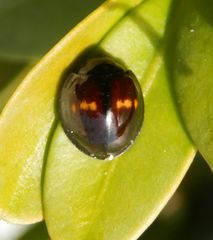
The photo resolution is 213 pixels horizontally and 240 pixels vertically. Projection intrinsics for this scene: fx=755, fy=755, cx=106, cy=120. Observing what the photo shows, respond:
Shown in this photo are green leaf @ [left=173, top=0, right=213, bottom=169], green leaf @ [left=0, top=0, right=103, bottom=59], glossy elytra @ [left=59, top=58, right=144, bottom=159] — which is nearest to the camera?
green leaf @ [left=173, top=0, right=213, bottom=169]

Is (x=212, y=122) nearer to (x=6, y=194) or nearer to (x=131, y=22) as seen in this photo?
(x=131, y=22)

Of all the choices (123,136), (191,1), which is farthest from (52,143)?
(191,1)

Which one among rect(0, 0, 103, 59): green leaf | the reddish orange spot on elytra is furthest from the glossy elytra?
rect(0, 0, 103, 59): green leaf

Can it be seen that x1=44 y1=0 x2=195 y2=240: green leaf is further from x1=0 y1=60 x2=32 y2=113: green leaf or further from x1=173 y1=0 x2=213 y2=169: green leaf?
x1=0 y1=60 x2=32 y2=113: green leaf

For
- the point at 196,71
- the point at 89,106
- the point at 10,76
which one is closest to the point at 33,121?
the point at 89,106

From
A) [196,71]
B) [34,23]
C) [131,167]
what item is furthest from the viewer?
[34,23]

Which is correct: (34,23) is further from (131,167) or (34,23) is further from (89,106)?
(131,167)

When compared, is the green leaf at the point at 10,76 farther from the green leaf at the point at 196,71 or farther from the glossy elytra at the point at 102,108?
the green leaf at the point at 196,71
